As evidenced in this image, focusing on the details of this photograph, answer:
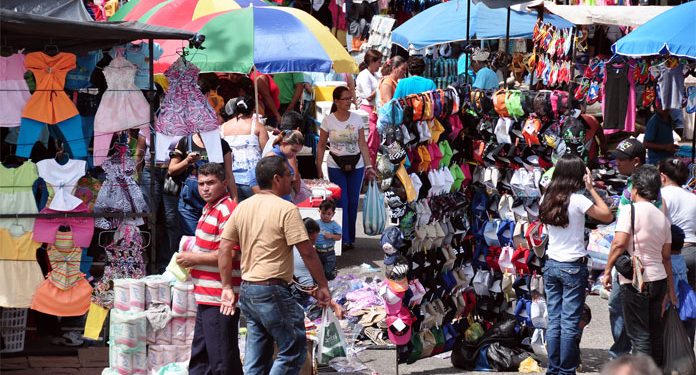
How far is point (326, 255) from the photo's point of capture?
376 inches

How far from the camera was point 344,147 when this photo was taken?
39.0 ft

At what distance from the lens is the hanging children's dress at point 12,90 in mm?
8516

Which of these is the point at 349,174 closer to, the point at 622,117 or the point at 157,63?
the point at 157,63

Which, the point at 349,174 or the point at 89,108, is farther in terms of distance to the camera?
the point at 349,174

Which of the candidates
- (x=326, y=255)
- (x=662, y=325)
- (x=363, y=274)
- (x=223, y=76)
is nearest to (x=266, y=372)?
(x=326, y=255)

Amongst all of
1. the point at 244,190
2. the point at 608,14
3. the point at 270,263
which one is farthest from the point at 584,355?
the point at 608,14

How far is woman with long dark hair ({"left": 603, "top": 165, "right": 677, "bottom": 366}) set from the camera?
8.05 metres

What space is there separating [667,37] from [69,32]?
254 inches

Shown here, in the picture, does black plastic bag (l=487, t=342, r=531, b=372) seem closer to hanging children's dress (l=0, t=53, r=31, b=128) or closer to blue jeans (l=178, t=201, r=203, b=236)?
blue jeans (l=178, t=201, r=203, b=236)

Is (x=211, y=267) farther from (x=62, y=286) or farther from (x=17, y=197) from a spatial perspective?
(x=17, y=197)

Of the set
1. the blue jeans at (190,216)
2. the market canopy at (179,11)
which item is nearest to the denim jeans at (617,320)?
the blue jeans at (190,216)

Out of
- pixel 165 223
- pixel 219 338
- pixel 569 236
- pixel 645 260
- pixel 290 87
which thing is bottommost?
pixel 219 338

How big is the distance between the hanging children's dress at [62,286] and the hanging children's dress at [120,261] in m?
0.11

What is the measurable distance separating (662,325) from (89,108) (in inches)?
183
